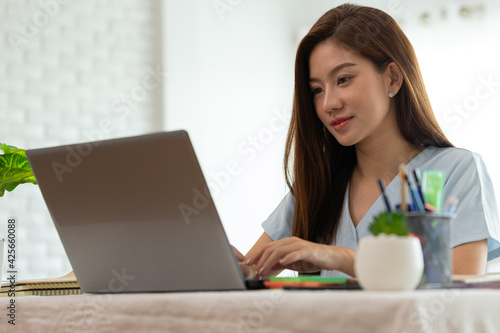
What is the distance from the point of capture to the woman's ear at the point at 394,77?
5.00 feet

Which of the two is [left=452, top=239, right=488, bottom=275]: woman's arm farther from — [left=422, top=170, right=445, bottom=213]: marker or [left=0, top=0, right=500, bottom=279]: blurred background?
[left=0, top=0, right=500, bottom=279]: blurred background

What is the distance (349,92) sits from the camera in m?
1.45

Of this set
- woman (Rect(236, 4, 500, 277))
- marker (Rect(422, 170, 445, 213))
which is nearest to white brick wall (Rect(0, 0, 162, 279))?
woman (Rect(236, 4, 500, 277))

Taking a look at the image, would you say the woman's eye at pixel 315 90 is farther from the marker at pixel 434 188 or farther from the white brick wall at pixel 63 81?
the white brick wall at pixel 63 81

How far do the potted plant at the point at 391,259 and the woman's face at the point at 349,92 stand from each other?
0.82 meters

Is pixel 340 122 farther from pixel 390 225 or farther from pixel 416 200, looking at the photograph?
pixel 390 225

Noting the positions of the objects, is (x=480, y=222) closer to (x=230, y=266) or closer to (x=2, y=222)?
(x=230, y=266)

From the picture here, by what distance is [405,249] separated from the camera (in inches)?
25.5

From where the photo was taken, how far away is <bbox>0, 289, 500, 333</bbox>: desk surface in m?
0.54

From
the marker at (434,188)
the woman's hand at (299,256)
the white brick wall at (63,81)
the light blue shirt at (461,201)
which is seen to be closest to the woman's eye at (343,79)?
the light blue shirt at (461,201)

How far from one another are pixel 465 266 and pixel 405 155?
0.39 metres

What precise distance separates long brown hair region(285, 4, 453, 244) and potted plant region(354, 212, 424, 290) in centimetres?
88

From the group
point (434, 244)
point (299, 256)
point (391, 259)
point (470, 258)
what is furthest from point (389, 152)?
point (391, 259)

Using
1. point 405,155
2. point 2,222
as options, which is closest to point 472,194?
point 405,155
